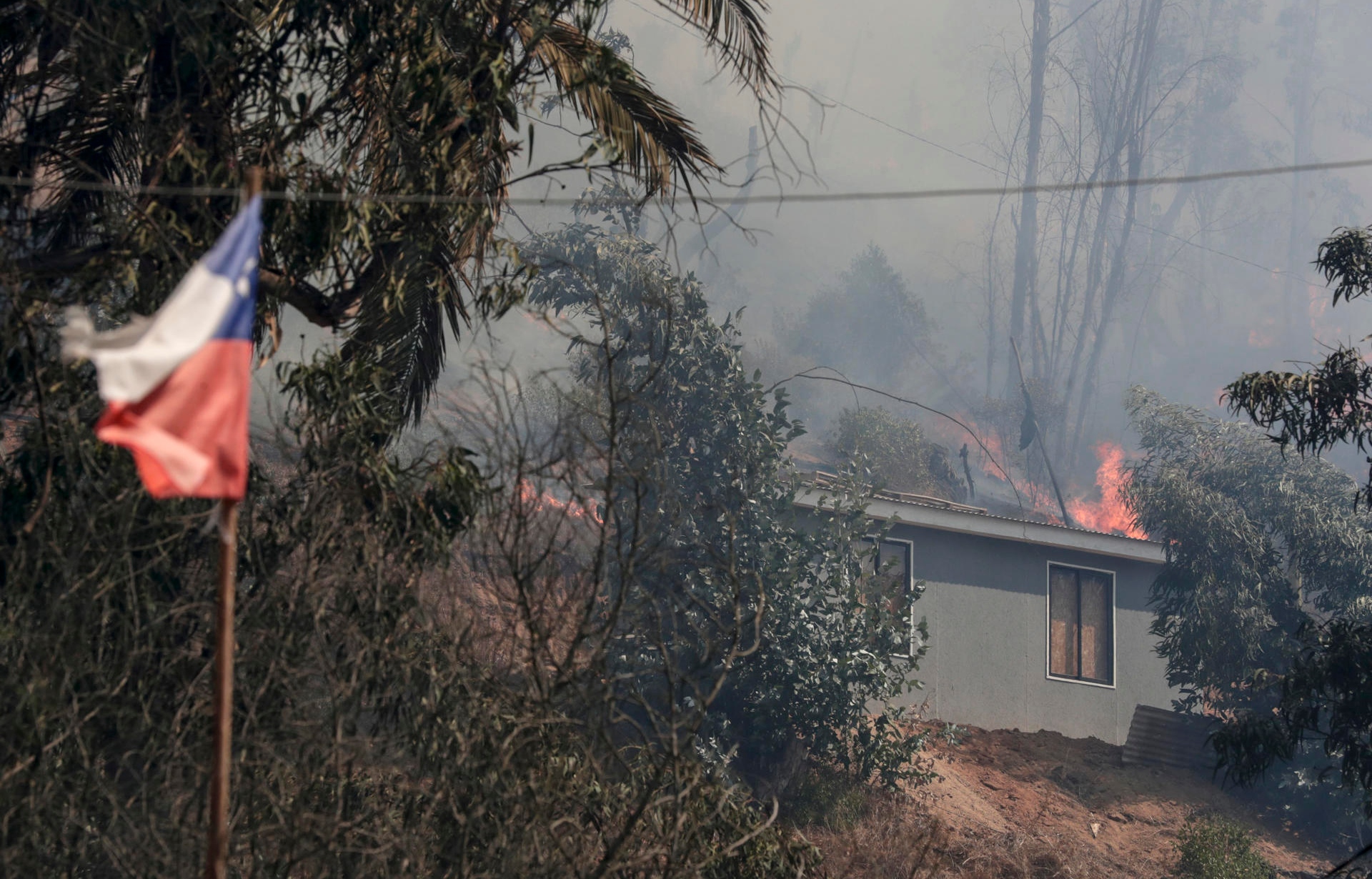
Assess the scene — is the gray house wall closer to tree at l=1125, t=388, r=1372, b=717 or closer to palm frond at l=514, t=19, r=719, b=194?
tree at l=1125, t=388, r=1372, b=717

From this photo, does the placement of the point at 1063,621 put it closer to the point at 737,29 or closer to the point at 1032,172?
the point at 737,29

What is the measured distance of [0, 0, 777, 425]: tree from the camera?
6988 mm

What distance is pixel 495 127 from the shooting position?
8086mm

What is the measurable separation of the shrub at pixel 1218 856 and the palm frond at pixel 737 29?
40.9ft

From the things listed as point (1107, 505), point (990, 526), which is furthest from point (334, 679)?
point (1107, 505)

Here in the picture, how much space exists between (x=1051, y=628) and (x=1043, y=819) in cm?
578

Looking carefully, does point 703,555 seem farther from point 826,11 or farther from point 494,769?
point 826,11

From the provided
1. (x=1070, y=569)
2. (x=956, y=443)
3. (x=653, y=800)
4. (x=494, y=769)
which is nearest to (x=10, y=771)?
(x=494, y=769)

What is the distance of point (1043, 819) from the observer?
17188 millimetres

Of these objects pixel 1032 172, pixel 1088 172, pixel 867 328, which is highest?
pixel 1088 172

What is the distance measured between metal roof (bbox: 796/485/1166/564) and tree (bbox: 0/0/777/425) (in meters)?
11.0

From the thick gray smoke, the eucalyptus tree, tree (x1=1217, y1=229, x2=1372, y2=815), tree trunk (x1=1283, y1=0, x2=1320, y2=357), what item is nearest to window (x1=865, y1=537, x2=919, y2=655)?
tree (x1=1217, y1=229, x2=1372, y2=815)

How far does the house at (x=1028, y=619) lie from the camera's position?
68.7 ft

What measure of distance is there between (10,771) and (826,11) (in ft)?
339
